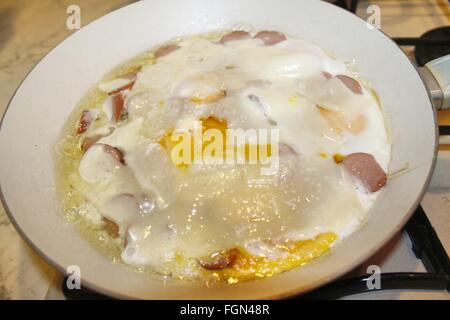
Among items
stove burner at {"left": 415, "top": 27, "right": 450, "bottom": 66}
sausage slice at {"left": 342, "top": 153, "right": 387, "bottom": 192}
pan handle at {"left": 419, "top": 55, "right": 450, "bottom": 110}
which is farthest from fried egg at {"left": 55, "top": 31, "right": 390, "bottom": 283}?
stove burner at {"left": 415, "top": 27, "right": 450, "bottom": 66}

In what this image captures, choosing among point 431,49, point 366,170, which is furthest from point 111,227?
point 431,49

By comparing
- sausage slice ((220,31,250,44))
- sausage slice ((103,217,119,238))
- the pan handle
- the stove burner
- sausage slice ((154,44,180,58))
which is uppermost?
sausage slice ((220,31,250,44))

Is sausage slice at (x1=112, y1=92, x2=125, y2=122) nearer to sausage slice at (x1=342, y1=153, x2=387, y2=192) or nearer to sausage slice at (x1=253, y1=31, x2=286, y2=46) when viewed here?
sausage slice at (x1=253, y1=31, x2=286, y2=46)

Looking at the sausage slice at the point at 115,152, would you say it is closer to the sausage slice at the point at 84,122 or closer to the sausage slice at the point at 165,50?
the sausage slice at the point at 84,122

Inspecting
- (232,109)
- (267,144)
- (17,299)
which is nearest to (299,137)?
(267,144)

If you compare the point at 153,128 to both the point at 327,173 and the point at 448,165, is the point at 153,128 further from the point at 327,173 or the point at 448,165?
the point at 448,165
